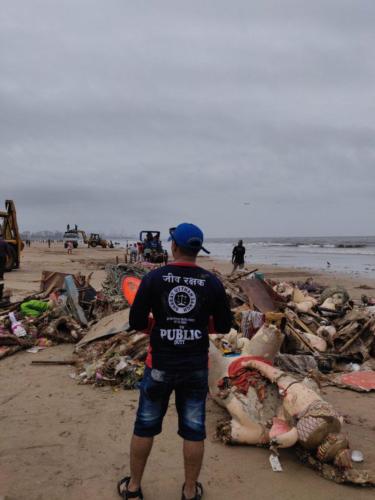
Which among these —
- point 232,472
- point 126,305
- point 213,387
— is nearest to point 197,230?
point 232,472

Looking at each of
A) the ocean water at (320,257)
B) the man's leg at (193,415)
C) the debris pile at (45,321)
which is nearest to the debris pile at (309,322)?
the man's leg at (193,415)

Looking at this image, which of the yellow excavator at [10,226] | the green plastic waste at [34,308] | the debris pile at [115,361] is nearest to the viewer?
the debris pile at [115,361]

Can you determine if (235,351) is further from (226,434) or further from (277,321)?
(226,434)

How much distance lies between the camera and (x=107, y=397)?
186 inches

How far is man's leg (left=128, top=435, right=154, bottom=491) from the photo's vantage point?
2.69 metres

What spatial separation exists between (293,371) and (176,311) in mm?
3443

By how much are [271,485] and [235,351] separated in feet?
7.97

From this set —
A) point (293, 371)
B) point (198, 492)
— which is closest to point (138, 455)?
point (198, 492)

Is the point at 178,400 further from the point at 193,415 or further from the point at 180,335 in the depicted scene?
the point at 180,335

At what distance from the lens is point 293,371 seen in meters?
5.42

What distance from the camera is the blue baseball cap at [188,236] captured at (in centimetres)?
264

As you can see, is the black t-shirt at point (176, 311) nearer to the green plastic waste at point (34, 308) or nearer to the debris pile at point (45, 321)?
the debris pile at point (45, 321)

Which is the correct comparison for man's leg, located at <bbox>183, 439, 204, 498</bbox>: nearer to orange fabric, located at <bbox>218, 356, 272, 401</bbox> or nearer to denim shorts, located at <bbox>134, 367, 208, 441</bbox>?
denim shorts, located at <bbox>134, 367, 208, 441</bbox>

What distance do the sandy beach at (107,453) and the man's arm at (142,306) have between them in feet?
4.43
